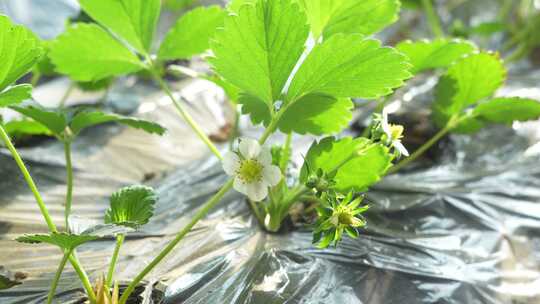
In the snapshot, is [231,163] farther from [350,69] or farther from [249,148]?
[350,69]

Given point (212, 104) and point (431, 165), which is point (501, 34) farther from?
point (212, 104)

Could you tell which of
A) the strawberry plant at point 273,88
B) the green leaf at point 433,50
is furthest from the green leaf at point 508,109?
the green leaf at point 433,50

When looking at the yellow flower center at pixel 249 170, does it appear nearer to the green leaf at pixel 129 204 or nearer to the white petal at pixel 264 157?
the white petal at pixel 264 157

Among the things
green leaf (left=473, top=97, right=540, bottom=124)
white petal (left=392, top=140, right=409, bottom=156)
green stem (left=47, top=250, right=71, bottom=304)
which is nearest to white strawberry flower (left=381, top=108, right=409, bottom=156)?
white petal (left=392, top=140, right=409, bottom=156)

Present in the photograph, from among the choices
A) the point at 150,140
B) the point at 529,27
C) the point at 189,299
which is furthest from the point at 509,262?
the point at 529,27

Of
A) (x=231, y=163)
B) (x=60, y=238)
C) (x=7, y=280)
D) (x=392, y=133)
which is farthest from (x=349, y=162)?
(x=7, y=280)

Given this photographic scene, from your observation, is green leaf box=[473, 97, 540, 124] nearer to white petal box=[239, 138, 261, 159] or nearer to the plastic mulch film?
the plastic mulch film
